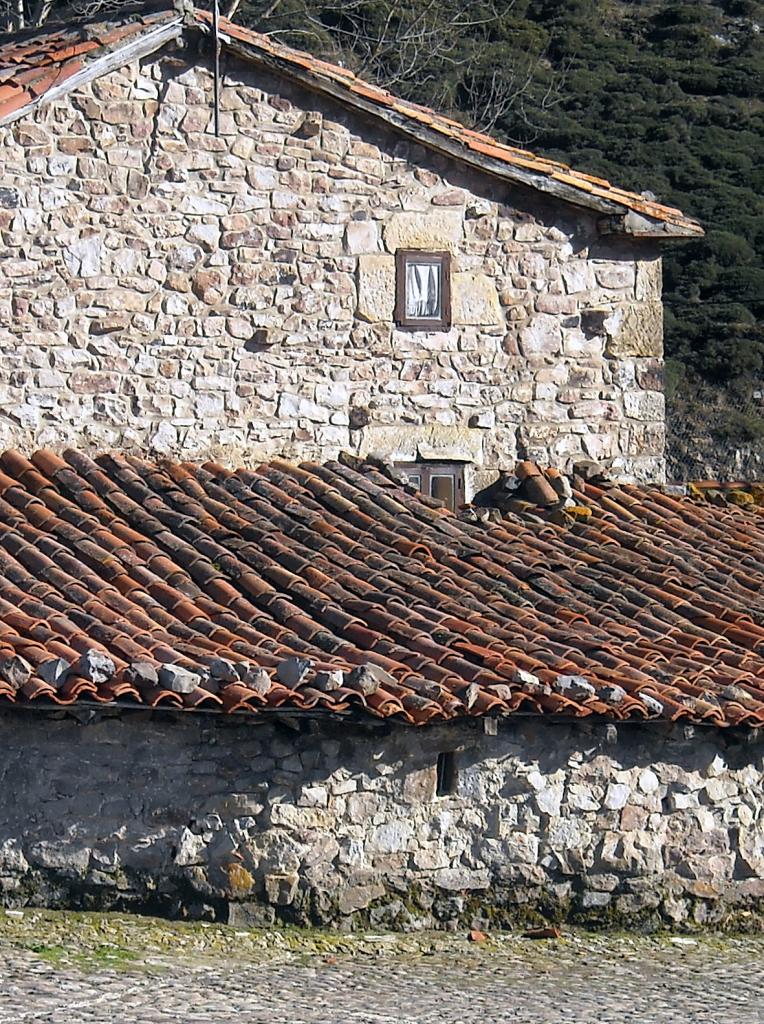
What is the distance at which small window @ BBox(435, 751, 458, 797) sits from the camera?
9539 mm

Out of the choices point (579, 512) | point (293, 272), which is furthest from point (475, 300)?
point (579, 512)

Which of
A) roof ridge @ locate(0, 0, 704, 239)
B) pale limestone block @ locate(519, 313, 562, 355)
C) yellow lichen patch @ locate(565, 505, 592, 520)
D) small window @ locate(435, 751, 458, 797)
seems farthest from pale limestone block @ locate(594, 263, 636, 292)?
small window @ locate(435, 751, 458, 797)

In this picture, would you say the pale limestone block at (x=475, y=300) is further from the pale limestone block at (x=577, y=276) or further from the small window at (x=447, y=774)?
the small window at (x=447, y=774)

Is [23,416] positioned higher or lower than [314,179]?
lower

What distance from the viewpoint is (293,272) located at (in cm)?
1275

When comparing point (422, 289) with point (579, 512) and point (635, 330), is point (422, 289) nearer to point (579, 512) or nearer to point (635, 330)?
point (635, 330)

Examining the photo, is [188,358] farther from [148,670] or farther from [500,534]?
[148,670]

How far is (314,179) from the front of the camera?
12.8 metres

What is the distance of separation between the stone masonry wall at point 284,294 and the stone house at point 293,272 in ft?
0.05

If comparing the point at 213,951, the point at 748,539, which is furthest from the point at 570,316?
the point at 213,951

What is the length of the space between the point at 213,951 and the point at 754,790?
3.55m

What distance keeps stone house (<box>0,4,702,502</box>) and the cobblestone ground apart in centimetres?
455

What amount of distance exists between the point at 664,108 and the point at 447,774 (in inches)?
1221

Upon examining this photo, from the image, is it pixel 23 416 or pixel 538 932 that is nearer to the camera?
pixel 538 932
